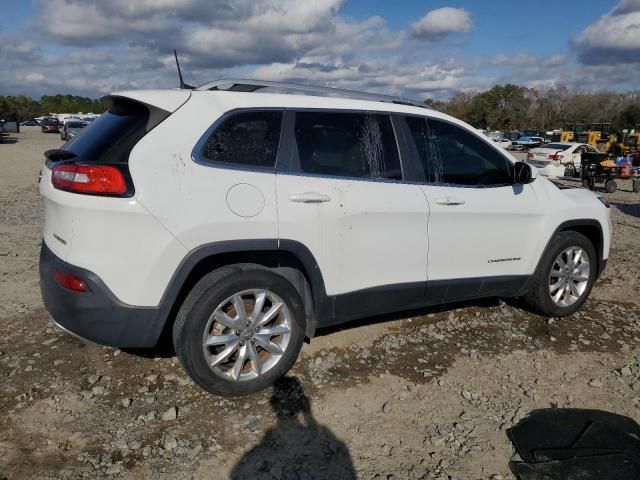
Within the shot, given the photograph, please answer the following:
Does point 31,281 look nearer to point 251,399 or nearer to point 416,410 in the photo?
point 251,399

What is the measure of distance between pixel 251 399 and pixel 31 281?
10.6ft

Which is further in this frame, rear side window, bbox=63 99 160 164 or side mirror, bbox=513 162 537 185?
side mirror, bbox=513 162 537 185

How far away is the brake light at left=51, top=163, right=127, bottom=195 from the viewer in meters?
2.79

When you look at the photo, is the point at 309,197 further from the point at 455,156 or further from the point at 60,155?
the point at 60,155

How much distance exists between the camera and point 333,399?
131 inches

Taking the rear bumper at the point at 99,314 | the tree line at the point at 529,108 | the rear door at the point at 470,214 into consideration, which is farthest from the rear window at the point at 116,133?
the tree line at the point at 529,108

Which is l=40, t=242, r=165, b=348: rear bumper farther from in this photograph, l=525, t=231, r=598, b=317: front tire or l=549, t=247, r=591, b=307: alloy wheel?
l=549, t=247, r=591, b=307: alloy wheel

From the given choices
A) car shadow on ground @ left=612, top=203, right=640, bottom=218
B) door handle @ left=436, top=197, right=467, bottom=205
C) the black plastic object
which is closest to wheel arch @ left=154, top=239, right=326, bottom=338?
door handle @ left=436, top=197, right=467, bottom=205

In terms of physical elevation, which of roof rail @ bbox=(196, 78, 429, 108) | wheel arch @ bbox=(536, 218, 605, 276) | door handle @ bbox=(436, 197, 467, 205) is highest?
roof rail @ bbox=(196, 78, 429, 108)

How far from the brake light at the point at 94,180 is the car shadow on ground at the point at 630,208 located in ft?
36.7

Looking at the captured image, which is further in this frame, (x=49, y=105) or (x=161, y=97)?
(x=49, y=105)

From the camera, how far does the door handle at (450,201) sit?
12.4ft

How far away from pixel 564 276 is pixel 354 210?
7.85ft

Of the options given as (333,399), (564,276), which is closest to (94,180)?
(333,399)
